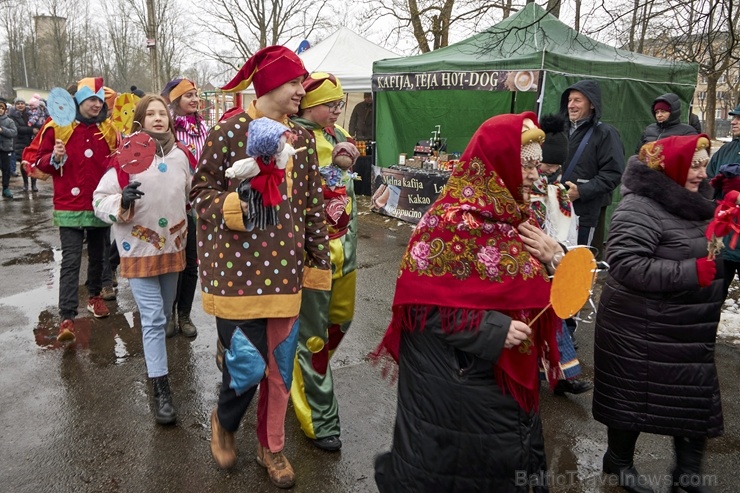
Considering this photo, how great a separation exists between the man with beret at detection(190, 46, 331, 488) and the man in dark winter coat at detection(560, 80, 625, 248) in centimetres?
283

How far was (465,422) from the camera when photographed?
6.76 ft

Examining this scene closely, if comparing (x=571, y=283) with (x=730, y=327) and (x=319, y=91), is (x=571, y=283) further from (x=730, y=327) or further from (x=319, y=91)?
(x=730, y=327)

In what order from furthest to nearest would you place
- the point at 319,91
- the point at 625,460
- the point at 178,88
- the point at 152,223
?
the point at 178,88 < the point at 152,223 < the point at 319,91 < the point at 625,460

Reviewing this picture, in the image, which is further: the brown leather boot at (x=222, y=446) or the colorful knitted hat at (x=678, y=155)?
the brown leather boot at (x=222, y=446)

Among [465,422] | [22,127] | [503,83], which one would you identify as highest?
[503,83]

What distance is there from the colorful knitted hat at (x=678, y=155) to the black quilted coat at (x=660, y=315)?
0.16ft

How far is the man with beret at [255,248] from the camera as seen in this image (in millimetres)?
2635

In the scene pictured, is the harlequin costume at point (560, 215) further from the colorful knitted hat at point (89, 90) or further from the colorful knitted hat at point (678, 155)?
the colorful knitted hat at point (89, 90)

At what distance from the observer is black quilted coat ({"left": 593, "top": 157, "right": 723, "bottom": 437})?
2721 mm

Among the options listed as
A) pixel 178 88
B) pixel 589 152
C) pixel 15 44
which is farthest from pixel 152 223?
pixel 15 44

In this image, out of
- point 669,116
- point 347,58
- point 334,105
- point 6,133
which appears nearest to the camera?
point 334,105

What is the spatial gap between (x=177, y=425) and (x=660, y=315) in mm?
2757

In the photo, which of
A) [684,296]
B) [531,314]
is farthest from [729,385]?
[531,314]

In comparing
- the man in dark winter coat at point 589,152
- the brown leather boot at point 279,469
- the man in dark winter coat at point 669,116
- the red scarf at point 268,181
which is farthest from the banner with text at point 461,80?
the brown leather boot at point 279,469
